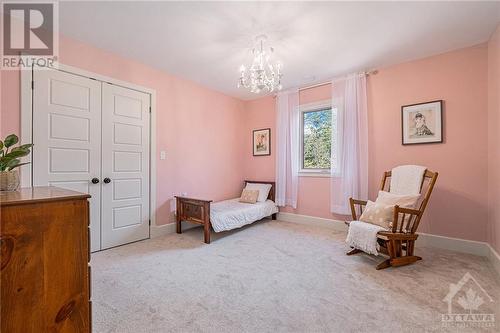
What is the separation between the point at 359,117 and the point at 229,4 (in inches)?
95.7

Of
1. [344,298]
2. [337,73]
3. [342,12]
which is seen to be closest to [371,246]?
[344,298]

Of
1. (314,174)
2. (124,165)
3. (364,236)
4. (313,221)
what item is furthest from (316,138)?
(124,165)

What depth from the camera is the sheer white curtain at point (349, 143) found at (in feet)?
11.2

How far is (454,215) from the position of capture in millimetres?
2801

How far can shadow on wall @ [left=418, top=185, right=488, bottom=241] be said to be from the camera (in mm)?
2656

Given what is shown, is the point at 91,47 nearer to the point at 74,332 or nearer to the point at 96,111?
the point at 96,111

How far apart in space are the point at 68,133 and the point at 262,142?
315cm

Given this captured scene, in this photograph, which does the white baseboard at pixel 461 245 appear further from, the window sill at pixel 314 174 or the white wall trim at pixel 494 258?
the window sill at pixel 314 174

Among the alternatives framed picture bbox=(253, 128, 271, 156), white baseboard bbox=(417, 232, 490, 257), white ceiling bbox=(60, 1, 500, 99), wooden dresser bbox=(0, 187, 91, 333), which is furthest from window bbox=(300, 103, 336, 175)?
wooden dresser bbox=(0, 187, 91, 333)

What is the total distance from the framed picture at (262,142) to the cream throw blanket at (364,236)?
2400mm

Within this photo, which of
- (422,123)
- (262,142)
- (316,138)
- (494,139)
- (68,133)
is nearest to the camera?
(494,139)

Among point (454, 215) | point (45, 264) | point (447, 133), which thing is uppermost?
point (447, 133)

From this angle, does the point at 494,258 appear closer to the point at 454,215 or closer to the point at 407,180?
the point at 454,215

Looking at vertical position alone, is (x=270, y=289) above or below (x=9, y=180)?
below
